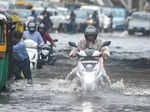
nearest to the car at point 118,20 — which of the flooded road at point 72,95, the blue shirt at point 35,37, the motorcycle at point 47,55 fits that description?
the motorcycle at point 47,55

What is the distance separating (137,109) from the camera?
38.9 ft

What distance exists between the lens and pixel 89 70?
1423cm

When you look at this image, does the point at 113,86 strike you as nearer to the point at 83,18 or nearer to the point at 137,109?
the point at 137,109

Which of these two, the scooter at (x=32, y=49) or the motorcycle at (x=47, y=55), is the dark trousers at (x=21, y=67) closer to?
the scooter at (x=32, y=49)

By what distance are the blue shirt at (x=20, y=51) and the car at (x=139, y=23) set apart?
35.5 meters

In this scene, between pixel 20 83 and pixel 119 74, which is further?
pixel 119 74

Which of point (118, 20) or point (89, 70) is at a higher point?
point (89, 70)

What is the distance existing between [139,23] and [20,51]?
35.9 meters

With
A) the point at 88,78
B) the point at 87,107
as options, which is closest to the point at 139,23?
the point at 88,78

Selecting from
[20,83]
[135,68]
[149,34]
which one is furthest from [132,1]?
[20,83]

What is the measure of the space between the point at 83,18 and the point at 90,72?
37.5m

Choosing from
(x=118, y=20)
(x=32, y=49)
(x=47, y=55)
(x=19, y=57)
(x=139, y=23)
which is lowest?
(x=118, y=20)

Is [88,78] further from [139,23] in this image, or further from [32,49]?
[139,23]

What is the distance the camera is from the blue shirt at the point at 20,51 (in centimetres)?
1559
